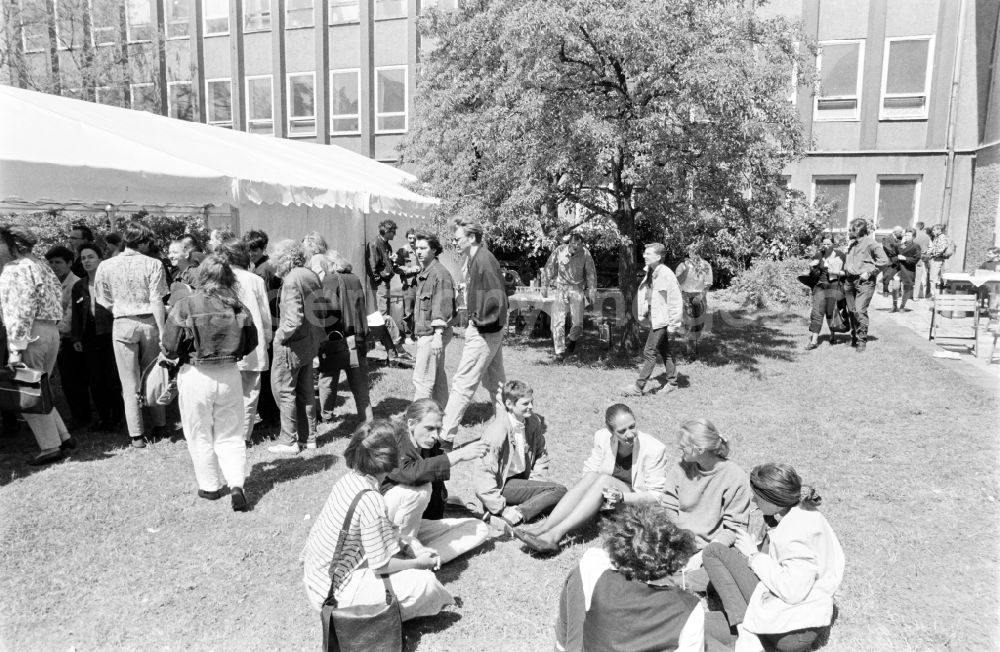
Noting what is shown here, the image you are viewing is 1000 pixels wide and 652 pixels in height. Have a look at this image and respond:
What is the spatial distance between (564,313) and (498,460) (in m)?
5.27

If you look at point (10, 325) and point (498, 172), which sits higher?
point (498, 172)

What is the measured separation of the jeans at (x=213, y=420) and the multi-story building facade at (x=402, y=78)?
15.7 meters

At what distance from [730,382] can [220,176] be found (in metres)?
6.43

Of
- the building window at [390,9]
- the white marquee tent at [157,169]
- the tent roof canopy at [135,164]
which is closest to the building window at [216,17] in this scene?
the building window at [390,9]

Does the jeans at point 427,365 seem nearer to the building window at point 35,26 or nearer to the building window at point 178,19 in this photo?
the building window at point 35,26

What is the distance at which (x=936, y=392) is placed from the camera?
7887mm

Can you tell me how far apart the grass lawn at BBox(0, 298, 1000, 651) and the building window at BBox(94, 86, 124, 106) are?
21.6 metres

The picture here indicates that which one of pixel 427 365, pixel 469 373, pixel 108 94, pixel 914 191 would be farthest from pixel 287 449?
pixel 108 94

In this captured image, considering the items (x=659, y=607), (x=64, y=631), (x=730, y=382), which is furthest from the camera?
(x=730, y=382)

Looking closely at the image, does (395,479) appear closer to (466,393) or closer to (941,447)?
(466,393)

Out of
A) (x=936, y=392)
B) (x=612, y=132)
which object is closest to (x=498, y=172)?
(x=612, y=132)

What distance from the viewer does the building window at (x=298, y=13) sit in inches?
945

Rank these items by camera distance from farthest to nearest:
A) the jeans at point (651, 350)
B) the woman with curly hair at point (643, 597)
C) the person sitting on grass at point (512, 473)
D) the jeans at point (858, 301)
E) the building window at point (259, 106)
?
the building window at point (259, 106), the jeans at point (858, 301), the jeans at point (651, 350), the person sitting on grass at point (512, 473), the woman with curly hair at point (643, 597)

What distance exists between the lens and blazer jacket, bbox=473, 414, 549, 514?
4566mm
